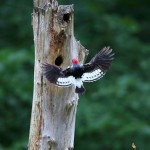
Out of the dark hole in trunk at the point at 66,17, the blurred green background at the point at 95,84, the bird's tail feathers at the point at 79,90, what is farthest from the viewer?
the blurred green background at the point at 95,84

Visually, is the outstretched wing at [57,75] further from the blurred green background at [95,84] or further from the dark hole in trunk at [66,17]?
the blurred green background at [95,84]

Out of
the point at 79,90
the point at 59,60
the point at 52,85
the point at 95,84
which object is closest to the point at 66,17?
the point at 59,60

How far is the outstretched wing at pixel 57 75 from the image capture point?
4.27 m

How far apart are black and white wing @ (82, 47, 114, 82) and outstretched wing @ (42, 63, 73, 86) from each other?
85 millimetres

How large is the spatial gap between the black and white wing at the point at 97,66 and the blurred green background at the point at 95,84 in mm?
3408

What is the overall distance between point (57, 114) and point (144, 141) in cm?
382

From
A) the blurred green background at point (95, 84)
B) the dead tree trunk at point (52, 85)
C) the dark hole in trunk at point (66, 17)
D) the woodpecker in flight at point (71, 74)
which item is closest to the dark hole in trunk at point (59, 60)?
the dead tree trunk at point (52, 85)

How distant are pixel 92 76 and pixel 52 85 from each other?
362 millimetres

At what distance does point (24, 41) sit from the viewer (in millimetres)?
8914

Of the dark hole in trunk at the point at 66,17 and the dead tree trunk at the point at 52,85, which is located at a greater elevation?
the dark hole in trunk at the point at 66,17

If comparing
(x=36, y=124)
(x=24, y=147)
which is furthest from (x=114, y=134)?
(x=36, y=124)

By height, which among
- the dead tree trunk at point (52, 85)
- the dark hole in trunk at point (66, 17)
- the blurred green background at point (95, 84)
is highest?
the dark hole in trunk at point (66, 17)

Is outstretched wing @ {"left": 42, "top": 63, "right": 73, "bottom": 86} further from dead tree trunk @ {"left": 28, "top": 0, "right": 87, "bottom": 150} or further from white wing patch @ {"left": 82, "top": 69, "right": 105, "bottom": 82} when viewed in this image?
dead tree trunk @ {"left": 28, "top": 0, "right": 87, "bottom": 150}

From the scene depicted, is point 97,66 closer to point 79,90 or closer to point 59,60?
point 79,90
